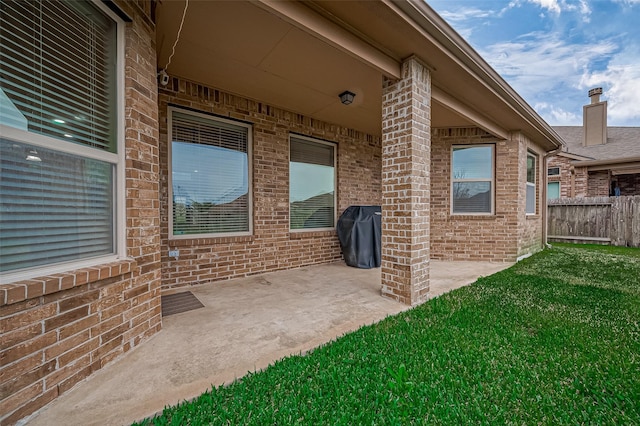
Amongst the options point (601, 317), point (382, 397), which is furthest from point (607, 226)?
point (382, 397)

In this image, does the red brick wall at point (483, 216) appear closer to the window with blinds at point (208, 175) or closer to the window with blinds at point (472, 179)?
the window with blinds at point (472, 179)

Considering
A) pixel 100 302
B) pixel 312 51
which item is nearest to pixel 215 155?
pixel 312 51

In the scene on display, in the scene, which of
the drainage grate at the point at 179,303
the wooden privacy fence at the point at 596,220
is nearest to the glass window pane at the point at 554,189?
the wooden privacy fence at the point at 596,220

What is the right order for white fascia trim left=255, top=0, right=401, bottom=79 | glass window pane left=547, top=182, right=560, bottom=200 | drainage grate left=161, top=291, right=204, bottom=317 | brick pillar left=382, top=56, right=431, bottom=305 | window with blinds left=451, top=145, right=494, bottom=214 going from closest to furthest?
white fascia trim left=255, top=0, right=401, bottom=79, drainage grate left=161, top=291, right=204, bottom=317, brick pillar left=382, top=56, right=431, bottom=305, window with blinds left=451, top=145, right=494, bottom=214, glass window pane left=547, top=182, right=560, bottom=200

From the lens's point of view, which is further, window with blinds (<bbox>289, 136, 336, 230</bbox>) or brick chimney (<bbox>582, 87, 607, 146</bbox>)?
brick chimney (<bbox>582, 87, 607, 146</bbox>)

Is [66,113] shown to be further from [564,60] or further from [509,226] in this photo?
[564,60]

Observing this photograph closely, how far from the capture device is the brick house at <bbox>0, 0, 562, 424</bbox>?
149 cm

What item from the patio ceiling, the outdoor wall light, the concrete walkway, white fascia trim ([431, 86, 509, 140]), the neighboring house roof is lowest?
the concrete walkway

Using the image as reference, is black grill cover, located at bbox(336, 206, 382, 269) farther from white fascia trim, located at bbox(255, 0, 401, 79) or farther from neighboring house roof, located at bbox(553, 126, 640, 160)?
neighboring house roof, located at bbox(553, 126, 640, 160)

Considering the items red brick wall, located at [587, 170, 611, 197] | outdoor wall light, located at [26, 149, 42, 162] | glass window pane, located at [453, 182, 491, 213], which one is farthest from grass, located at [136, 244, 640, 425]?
red brick wall, located at [587, 170, 611, 197]

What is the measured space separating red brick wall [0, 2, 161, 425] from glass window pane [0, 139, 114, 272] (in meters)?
0.15

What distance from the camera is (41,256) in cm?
153

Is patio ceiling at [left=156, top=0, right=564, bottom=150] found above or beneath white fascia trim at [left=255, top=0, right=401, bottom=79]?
above

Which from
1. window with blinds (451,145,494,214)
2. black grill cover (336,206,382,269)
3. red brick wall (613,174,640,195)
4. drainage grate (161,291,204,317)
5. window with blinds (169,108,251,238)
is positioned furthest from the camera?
red brick wall (613,174,640,195)
